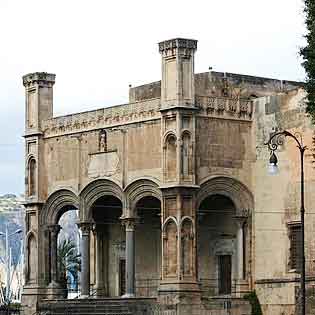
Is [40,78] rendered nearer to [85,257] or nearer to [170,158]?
[85,257]

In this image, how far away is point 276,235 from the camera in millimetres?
56938

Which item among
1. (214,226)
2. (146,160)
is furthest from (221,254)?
(146,160)

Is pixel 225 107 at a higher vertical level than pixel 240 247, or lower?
higher

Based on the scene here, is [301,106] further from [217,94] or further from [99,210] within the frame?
[99,210]

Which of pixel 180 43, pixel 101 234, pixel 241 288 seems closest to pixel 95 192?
pixel 101 234

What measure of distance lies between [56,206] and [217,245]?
316 inches

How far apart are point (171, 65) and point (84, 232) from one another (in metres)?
9.01

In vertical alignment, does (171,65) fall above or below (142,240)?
above

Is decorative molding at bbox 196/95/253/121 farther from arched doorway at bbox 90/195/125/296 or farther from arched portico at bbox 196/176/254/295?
arched doorway at bbox 90/195/125/296

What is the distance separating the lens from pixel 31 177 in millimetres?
63938

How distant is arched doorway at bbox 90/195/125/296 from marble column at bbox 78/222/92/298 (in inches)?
86.3

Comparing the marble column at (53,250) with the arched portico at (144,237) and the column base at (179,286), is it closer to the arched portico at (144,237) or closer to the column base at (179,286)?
the arched portico at (144,237)

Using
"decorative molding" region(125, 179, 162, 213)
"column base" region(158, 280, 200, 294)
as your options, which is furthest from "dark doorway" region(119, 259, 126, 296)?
"column base" region(158, 280, 200, 294)

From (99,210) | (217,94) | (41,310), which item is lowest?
(41,310)
